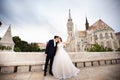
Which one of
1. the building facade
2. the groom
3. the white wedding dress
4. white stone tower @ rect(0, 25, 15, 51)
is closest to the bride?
the white wedding dress

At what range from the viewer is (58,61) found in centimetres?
292

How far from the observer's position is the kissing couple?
2745mm

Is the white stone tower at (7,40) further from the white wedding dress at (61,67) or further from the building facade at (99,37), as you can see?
the white wedding dress at (61,67)

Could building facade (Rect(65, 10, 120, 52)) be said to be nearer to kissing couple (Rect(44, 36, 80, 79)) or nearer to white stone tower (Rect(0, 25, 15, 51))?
white stone tower (Rect(0, 25, 15, 51))

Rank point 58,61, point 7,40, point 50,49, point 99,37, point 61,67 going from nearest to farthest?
point 61,67 → point 58,61 → point 50,49 → point 7,40 → point 99,37

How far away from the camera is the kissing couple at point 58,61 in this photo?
2.74m

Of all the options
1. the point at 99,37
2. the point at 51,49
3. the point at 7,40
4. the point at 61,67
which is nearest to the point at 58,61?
the point at 61,67

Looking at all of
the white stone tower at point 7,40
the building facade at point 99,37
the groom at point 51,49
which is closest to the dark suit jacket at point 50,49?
the groom at point 51,49

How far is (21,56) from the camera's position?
13.1 feet

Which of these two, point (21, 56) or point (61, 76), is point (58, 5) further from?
point (61, 76)

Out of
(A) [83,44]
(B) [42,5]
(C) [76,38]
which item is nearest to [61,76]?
(B) [42,5]

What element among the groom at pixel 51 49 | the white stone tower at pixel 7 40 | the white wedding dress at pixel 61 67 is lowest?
the white wedding dress at pixel 61 67

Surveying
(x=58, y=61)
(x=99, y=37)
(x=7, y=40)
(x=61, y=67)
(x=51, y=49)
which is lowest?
(x=61, y=67)

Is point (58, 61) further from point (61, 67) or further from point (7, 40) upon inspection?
point (7, 40)
